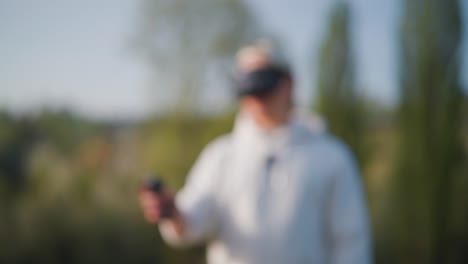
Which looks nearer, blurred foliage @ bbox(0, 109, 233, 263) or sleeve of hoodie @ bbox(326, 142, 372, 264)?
sleeve of hoodie @ bbox(326, 142, 372, 264)

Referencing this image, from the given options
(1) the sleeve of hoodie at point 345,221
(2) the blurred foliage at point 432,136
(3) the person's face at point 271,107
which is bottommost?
(1) the sleeve of hoodie at point 345,221

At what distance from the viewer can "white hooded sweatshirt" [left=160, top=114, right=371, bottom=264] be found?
168 centimetres

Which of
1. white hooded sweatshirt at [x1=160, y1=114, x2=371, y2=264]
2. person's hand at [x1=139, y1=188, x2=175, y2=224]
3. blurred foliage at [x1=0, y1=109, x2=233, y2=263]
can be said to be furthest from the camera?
blurred foliage at [x1=0, y1=109, x2=233, y2=263]

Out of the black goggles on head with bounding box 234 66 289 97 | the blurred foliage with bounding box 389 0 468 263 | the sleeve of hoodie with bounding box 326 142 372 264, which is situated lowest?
the sleeve of hoodie with bounding box 326 142 372 264

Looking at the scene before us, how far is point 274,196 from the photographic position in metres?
1.70

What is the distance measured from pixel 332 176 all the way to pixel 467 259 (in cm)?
263

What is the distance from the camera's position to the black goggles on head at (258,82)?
5.57ft

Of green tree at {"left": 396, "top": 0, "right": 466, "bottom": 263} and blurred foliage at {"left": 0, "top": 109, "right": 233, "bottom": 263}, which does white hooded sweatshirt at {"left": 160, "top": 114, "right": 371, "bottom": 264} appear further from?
green tree at {"left": 396, "top": 0, "right": 466, "bottom": 263}

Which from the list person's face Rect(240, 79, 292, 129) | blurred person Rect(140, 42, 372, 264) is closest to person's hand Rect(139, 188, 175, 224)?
blurred person Rect(140, 42, 372, 264)

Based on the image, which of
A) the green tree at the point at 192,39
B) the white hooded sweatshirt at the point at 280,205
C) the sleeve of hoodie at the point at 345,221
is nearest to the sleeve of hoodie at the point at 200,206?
the white hooded sweatshirt at the point at 280,205

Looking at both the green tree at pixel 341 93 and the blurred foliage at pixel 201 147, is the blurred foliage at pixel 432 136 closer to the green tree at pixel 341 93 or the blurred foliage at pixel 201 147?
the blurred foliage at pixel 201 147

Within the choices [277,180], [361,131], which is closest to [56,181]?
[361,131]

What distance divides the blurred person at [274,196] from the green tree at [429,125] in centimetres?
224

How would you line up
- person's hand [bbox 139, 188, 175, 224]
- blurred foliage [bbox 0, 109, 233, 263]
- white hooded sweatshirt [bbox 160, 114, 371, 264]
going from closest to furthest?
person's hand [bbox 139, 188, 175, 224] → white hooded sweatshirt [bbox 160, 114, 371, 264] → blurred foliage [bbox 0, 109, 233, 263]
